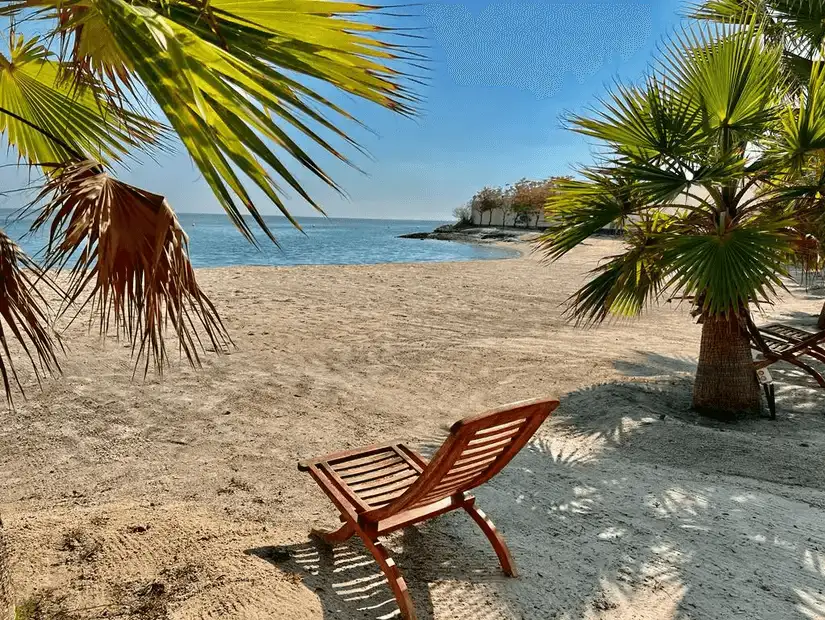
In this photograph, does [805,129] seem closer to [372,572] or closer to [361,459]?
[361,459]

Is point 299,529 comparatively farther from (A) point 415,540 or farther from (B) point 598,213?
(B) point 598,213

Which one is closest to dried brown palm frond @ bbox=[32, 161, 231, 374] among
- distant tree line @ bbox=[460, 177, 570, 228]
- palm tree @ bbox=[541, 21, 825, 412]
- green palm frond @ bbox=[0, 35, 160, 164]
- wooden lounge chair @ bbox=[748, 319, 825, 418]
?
green palm frond @ bbox=[0, 35, 160, 164]

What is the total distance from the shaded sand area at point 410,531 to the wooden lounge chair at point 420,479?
0.73 feet

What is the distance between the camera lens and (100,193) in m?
1.76

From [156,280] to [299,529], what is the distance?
69.0 inches

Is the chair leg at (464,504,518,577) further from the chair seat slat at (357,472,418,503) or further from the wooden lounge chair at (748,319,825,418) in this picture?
the wooden lounge chair at (748,319,825,418)

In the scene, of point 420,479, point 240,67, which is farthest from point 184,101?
point 420,479

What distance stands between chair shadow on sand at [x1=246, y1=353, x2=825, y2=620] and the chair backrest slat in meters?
0.41

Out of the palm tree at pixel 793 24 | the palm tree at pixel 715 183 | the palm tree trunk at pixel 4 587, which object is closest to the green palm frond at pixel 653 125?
the palm tree at pixel 715 183

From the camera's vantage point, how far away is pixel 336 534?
2797 mm

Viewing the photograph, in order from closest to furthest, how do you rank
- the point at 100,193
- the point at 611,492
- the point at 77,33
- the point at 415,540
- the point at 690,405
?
the point at 100,193 → the point at 77,33 → the point at 415,540 → the point at 611,492 → the point at 690,405

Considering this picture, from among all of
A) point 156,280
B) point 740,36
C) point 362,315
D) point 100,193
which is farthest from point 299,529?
point 362,315

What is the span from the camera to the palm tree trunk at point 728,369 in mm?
4977

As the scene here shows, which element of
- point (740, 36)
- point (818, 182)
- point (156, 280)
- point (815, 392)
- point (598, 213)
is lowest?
point (815, 392)
